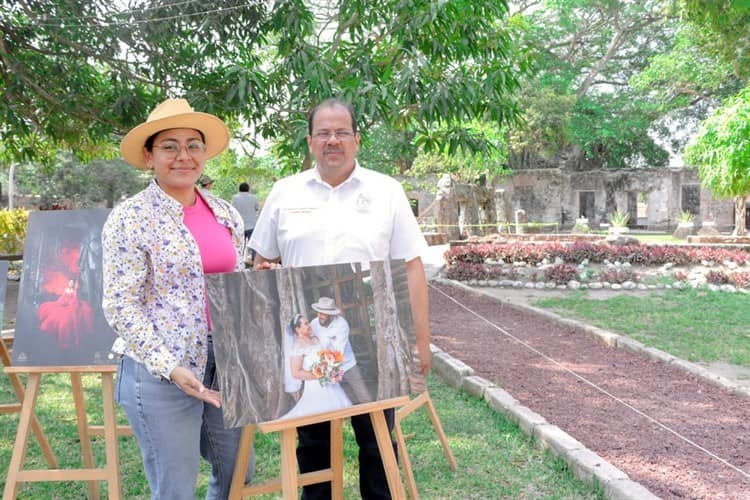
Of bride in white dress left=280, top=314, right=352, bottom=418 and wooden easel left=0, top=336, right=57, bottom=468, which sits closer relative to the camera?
bride in white dress left=280, top=314, right=352, bottom=418

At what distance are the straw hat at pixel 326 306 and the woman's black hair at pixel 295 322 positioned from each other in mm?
58

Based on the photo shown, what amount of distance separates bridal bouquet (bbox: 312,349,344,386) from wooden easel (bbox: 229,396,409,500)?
0.12 meters

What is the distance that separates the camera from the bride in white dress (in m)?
2.22

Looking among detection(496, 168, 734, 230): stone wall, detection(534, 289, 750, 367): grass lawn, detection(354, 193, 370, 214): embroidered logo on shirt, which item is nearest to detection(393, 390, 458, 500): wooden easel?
detection(354, 193, 370, 214): embroidered logo on shirt

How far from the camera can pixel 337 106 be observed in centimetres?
244

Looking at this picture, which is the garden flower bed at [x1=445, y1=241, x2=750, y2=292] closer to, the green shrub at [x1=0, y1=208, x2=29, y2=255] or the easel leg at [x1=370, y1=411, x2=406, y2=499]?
Answer: the green shrub at [x1=0, y1=208, x2=29, y2=255]

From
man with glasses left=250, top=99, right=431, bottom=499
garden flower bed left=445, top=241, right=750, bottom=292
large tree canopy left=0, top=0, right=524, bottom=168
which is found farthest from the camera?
garden flower bed left=445, top=241, right=750, bottom=292

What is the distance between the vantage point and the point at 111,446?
2.85 m

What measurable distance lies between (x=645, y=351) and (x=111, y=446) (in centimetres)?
571

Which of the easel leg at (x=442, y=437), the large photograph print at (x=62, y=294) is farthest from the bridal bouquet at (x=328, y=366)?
the easel leg at (x=442, y=437)

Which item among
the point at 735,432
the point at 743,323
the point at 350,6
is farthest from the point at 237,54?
the point at 743,323

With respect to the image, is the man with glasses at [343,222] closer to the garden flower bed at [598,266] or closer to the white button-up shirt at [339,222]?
the white button-up shirt at [339,222]

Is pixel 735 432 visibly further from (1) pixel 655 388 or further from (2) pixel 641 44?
(2) pixel 641 44

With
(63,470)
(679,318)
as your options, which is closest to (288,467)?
(63,470)
